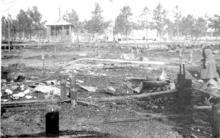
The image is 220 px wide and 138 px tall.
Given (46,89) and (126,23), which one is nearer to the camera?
(46,89)

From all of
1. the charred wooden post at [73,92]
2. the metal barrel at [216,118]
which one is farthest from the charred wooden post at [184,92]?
the charred wooden post at [73,92]

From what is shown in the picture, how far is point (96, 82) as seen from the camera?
9727 millimetres

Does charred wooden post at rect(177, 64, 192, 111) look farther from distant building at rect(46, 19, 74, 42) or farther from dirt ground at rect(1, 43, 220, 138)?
distant building at rect(46, 19, 74, 42)

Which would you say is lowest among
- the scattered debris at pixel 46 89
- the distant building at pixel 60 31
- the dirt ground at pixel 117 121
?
the dirt ground at pixel 117 121

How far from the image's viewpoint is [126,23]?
204ft

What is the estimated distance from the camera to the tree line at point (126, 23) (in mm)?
53500

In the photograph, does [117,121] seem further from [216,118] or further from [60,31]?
[60,31]

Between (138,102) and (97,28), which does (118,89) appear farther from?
(97,28)

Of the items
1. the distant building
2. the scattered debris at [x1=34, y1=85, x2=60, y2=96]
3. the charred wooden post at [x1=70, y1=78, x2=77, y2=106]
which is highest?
the distant building

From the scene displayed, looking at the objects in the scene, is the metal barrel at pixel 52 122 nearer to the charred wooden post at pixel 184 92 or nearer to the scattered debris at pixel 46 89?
the charred wooden post at pixel 184 92

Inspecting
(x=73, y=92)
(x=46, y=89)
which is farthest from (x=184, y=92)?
(x=46, y=89)

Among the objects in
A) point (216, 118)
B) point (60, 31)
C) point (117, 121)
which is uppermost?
point (60, 31)

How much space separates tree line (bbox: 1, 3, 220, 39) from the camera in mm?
53500

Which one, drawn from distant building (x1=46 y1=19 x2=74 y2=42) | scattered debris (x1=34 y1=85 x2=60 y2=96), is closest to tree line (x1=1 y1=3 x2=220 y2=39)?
distant building (x1=46 y1=19 x2=74 y2=42)
